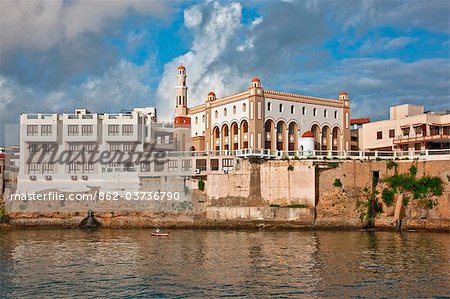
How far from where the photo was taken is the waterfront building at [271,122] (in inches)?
2606

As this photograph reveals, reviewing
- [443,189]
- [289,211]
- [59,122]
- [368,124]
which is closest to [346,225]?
[289,211]

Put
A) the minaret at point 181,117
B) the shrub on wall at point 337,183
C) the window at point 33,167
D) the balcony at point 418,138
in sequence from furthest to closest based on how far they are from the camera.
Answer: the minaret at point 181,117
the window at point 33,167
the balcony at point 418,138
the shrub on wall at point 337,183

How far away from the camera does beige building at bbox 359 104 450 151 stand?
66.2 m

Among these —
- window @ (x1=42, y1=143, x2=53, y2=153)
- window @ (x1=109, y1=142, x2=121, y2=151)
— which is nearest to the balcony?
window @ (x1=109, y1=142, x2=121, y2=151)

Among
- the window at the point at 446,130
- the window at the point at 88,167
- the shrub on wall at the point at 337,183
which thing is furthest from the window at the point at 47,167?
the window at the point at 446,130

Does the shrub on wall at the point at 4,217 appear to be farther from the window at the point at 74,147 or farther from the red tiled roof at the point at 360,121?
the red tiled roof at the point at 360,121

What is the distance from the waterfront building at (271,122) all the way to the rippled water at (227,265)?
19.8 metres

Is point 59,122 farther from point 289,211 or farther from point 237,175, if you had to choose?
point 289,211

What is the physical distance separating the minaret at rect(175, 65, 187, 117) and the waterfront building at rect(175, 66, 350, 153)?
5643 millimetres

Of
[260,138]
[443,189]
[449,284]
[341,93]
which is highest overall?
[341,93]

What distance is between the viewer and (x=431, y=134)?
66375 mm

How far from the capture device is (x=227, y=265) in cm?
3353

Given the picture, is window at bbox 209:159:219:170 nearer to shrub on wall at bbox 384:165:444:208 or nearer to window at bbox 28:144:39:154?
shrub on wall at bbox 384:165:444:208

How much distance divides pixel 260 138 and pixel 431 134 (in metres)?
20.4
